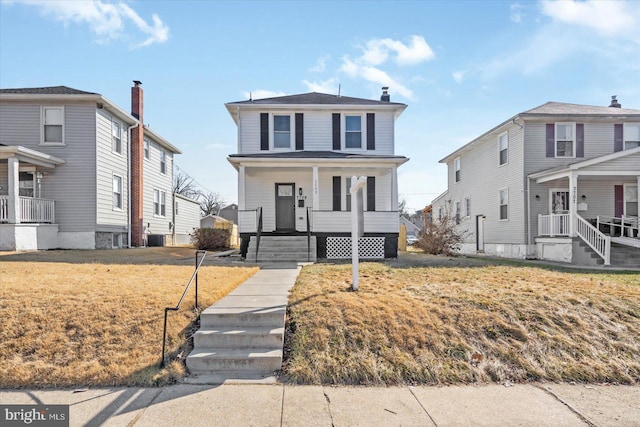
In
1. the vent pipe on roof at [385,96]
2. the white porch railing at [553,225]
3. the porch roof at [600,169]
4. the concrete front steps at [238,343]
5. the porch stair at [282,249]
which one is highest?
the vent pipe on roof at [385,96]

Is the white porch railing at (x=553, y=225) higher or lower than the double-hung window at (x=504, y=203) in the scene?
lower

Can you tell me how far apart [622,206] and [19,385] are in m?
20.5

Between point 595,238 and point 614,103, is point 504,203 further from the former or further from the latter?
point 614,103

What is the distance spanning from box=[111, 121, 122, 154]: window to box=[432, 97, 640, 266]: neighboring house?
57.9ft

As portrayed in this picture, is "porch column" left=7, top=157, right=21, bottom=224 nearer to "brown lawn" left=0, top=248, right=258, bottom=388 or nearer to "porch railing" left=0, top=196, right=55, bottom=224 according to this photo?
"porch railing" left=0, top=196, right=55, bottom=224

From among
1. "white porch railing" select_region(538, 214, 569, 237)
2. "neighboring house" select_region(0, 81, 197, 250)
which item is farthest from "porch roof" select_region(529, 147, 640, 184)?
"neighboring house" select_region(0, 81, 197, 250)

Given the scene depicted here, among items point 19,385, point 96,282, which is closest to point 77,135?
point 96,282

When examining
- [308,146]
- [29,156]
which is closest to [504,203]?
[308,146]

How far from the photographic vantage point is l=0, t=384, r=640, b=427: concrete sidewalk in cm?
368

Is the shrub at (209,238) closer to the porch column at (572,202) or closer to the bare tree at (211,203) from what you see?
the porch column at (572,202)

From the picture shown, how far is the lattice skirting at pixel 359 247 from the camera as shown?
14273 mm

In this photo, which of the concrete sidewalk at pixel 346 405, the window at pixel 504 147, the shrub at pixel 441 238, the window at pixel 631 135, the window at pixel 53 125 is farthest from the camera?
the window at pixel 504 147

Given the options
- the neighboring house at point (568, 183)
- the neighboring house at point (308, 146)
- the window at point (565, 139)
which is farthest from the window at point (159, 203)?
the window at point (565, 139)

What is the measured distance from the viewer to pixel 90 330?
5.18m
